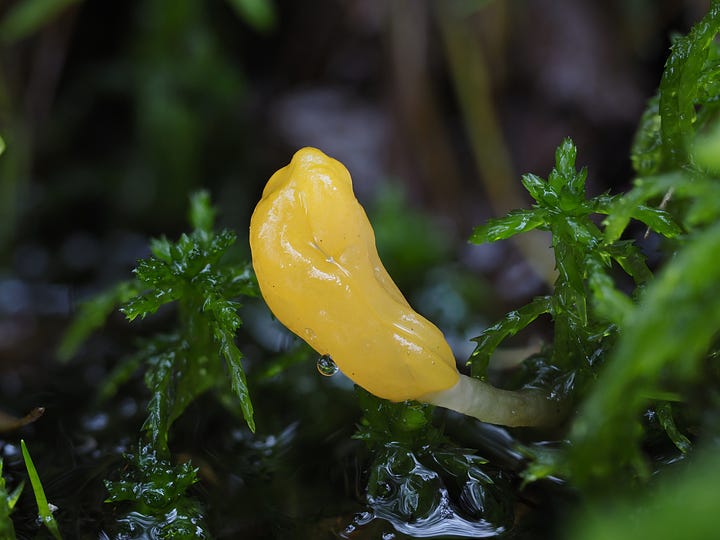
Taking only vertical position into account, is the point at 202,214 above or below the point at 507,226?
below

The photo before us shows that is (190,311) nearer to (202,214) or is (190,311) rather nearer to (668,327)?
(202,214)

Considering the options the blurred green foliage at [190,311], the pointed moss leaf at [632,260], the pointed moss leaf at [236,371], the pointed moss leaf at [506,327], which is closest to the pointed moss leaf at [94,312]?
the blurred green foliage at [190,311]

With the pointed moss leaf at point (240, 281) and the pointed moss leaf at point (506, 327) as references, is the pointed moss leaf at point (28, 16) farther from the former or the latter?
the pointed moss leaf at point (506, 327)

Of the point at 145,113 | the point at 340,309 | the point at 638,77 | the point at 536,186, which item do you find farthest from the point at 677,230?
the point at 145,113

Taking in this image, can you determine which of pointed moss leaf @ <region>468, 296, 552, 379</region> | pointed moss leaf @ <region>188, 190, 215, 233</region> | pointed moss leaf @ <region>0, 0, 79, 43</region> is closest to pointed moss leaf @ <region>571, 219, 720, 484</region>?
pointed moss leaf @ <region>468, 296, 552, 379</region>

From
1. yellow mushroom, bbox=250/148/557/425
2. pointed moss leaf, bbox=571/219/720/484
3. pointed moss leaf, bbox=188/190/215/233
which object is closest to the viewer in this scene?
pointed moss leaf, bbox=571/219/720/484

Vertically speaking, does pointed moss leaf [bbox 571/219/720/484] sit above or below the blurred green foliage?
above

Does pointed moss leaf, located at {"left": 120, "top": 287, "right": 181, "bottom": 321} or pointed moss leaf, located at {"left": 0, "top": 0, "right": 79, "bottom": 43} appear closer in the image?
pointed moss leaf, located at {"left": 120, "top": 287, "right": 181, "bottom": 321}

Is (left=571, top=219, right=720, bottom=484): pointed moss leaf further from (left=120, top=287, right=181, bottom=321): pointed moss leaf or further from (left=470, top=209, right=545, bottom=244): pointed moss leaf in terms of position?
(left=120, top=287, right=181, bottom=321): pointed moss leaf

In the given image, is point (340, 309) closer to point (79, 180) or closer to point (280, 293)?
point (280, 293)

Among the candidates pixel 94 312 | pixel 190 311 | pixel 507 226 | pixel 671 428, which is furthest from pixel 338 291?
pixel 94 312
